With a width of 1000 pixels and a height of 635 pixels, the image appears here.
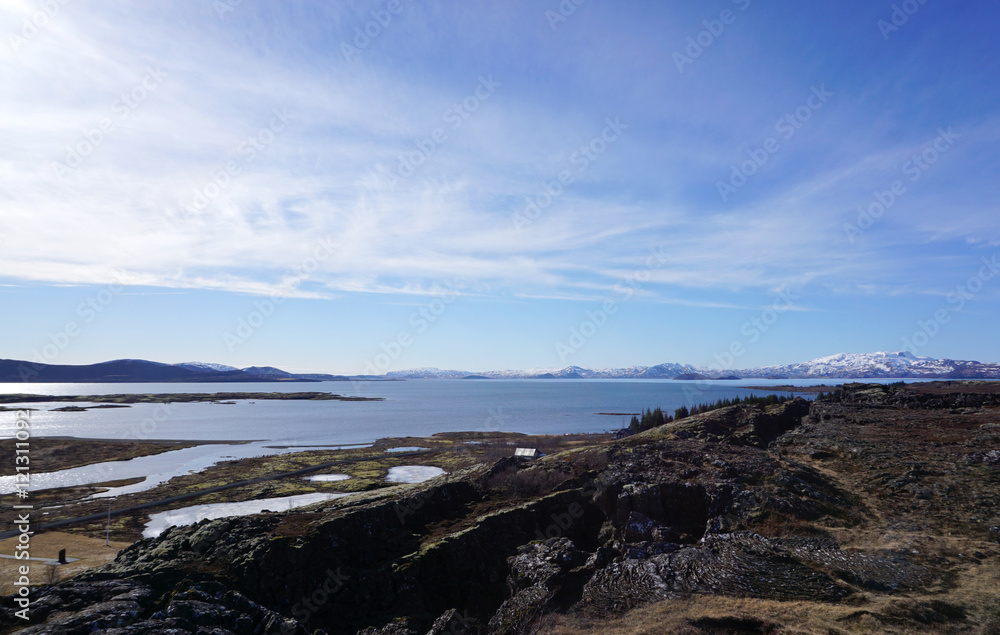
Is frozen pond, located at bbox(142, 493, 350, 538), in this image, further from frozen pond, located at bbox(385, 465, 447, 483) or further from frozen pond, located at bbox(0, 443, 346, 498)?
frozen pond, located at bbox(0, 443, 346, 498)

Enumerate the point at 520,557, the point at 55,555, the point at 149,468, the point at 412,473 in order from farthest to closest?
the point at 149,468
the point at 412,473
the point at 55,555
the point at 520,557

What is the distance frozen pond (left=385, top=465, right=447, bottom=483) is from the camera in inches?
2849

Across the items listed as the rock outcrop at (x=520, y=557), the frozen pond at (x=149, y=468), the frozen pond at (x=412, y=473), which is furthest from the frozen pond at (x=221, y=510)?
the rock outcrop at (x=520, y=557)

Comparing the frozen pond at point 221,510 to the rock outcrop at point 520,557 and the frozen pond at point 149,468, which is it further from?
the rock outcrop at point 520,557

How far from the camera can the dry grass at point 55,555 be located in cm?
3362

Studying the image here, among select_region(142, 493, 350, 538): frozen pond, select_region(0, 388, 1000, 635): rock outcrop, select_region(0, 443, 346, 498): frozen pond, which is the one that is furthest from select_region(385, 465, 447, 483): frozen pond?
select_region(0, 443, 346, 498): frozen pond

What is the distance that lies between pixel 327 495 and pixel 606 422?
113 metres

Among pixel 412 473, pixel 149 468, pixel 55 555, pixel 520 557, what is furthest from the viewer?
pixel 149 468

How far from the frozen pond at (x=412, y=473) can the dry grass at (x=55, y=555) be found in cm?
3510

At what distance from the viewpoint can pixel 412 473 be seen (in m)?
77.9

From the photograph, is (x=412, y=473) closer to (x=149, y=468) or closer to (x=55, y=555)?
(x=55, y=555)

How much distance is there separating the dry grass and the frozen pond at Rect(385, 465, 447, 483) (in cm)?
3510

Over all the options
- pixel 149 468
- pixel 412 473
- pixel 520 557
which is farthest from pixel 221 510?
pixel 520 557

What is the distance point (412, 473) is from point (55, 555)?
146ft
